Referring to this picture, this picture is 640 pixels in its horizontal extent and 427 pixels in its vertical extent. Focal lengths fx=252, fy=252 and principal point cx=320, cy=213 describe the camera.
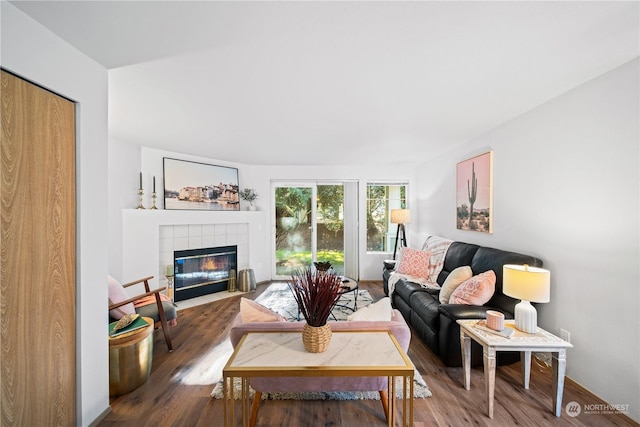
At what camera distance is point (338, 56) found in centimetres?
164

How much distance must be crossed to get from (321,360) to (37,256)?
1683 millimetres

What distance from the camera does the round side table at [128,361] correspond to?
1966 millimetres

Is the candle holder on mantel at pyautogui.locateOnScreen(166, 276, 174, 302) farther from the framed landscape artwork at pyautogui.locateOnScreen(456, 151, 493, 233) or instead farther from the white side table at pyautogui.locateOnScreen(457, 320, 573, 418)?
the framed landscape artwork at pyautogui.locateOnScreen(456, 151, 493, 233)

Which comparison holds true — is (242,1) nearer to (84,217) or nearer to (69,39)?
(69,39)

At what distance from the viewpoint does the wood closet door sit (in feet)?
4.19

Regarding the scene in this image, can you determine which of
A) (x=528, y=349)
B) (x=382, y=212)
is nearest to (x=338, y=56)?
(x=528, y=349)

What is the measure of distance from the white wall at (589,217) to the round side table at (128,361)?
3.56m

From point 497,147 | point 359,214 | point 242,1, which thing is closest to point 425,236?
point 359,214

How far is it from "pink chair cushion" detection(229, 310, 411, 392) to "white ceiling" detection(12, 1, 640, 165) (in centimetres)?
179

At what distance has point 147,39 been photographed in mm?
1485

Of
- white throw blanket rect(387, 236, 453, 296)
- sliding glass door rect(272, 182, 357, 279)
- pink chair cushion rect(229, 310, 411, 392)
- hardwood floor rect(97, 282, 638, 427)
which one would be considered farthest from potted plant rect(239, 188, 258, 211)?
pink chair cushion rect(229, 310, 411, 392)

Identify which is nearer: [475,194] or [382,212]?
[475,194]

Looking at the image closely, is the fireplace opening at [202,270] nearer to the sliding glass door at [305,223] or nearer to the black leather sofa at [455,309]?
the sliding glass door at [305,223]

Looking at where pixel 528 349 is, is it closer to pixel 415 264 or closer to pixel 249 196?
pixel 415 264
